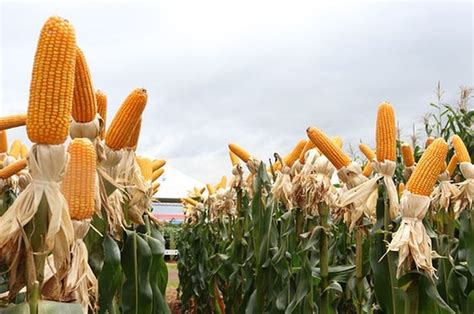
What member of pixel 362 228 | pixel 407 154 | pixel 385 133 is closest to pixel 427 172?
pixel 385 133

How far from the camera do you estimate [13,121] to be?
6.66 feet

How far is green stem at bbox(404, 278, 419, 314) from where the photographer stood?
7.62 ft

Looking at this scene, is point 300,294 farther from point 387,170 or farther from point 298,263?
point 387,170

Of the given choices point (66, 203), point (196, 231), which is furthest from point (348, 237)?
point (196, 231)

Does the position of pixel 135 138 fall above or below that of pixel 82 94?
below

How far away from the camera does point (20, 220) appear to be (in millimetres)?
1373

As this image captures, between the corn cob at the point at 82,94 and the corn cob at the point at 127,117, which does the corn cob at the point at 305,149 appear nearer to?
the corn cob at the point at 127,117

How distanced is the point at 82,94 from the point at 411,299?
168 centimetres

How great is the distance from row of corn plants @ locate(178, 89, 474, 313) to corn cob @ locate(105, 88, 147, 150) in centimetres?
122

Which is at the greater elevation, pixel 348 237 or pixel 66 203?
pixel 66 203

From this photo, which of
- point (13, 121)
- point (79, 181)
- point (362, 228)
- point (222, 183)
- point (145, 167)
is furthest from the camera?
point (222, 183)

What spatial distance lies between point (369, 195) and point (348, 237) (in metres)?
2.11

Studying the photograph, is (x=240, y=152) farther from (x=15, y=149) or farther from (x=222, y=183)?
(x=222, y=183)

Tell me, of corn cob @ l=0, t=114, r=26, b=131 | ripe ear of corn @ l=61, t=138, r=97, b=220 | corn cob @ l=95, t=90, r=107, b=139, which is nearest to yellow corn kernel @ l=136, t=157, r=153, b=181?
corn cob @ l=95, t=90, r=107, b=139
